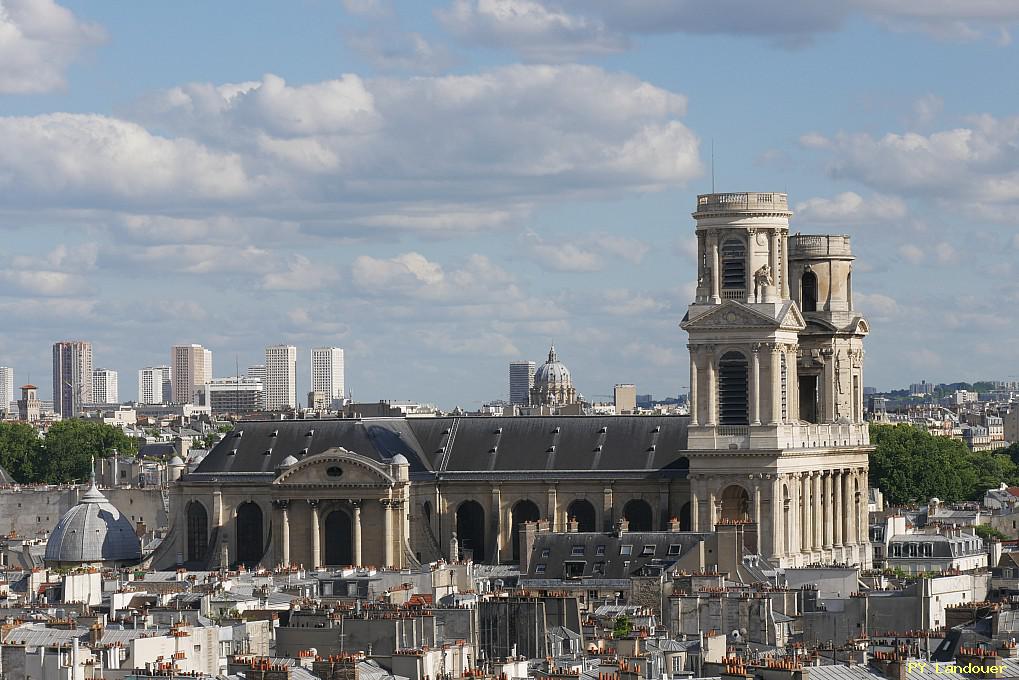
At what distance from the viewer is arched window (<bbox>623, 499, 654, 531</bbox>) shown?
152 meters

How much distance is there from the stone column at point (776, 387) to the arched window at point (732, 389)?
1.40 m

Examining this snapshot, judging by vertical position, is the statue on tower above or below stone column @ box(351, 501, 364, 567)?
above

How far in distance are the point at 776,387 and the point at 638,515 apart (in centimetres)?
1106

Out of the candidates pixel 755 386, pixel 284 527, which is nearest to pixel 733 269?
pixel 755 386

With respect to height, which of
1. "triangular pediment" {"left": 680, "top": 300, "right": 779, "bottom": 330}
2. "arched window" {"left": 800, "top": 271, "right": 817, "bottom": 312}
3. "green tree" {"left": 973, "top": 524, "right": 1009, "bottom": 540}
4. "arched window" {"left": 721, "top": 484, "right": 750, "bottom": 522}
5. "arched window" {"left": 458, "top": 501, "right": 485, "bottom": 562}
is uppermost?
Result: "arched window" {"left": 800, "top": 271, "right": 817, "bottom": 312}

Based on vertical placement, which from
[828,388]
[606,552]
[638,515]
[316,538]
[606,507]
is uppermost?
[828,388]

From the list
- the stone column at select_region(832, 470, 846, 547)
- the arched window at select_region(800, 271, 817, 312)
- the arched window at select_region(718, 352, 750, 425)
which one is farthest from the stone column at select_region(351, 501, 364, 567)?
the arched window at select_region(800, 271, 817, 312)

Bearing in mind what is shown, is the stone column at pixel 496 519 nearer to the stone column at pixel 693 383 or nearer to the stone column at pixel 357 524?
the stone column at pixel 357 524

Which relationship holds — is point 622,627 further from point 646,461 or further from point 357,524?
point 646,461

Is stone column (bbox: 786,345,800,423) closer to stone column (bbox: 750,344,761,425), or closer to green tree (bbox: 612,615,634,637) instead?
stone column (bbox: 750,344,761,425)

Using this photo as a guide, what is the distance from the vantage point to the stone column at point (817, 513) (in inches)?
5881

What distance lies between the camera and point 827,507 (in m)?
151

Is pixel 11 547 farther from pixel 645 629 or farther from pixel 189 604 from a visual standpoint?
pixel 645 629

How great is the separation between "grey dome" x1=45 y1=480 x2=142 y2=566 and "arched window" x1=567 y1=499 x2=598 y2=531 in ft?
70.9
